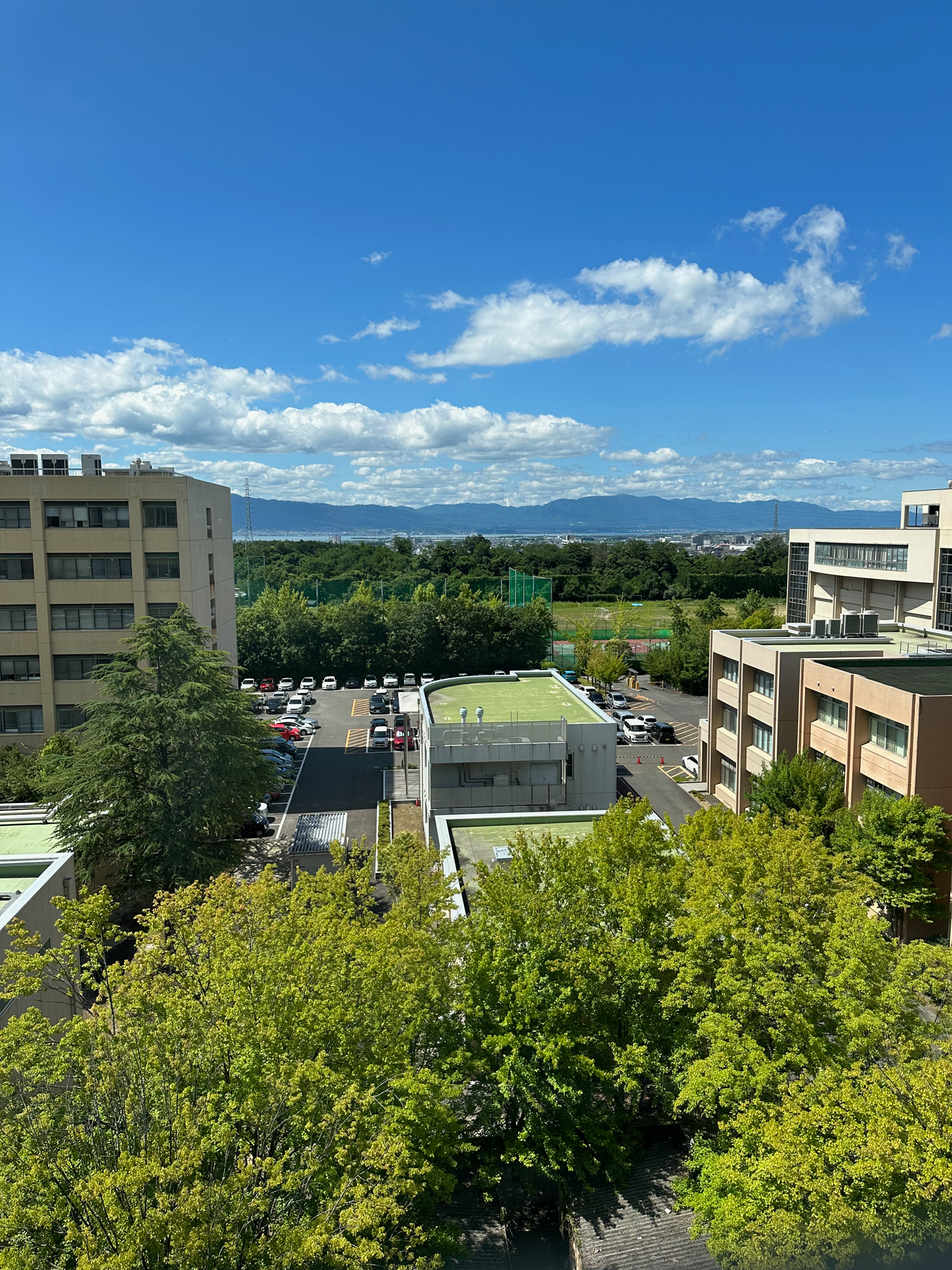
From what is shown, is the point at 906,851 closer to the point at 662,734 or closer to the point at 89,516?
the point at 662,734

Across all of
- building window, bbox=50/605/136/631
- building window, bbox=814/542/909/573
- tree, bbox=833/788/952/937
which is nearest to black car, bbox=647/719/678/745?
building window, bbox=814/542/909/573

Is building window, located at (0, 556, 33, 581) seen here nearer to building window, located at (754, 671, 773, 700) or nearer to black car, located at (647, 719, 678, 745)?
building window, located at (754, 671, 773, 700)

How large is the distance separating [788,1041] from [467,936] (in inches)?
235

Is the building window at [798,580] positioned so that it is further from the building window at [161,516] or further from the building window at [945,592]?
the building window at [161,516]

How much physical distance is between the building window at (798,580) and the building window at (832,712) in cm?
2741

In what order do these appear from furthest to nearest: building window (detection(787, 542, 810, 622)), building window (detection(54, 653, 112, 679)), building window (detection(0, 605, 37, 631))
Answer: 1. building window (detection(787, 542, 810, 622))
2. building window (detection(54, 653, 112, 679))
3. building window (detection(0, 605, 37, 631))

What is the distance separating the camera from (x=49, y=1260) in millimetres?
8789

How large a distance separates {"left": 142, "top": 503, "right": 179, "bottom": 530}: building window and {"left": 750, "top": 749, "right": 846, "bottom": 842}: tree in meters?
28.6

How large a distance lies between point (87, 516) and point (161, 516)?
3.33 m

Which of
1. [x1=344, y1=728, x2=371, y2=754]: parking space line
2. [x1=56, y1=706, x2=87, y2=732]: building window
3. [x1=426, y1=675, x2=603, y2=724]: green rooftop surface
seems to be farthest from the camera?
[x1=344, y1=728, x2=371, y2=754]: parking space line

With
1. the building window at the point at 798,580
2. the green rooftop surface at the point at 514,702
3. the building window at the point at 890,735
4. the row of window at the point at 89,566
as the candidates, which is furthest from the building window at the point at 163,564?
the building window at the point at 798,580

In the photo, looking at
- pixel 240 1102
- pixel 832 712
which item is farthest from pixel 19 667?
pixel 832 712

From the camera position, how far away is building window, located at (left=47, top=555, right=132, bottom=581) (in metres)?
36.8

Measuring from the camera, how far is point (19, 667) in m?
36.8
